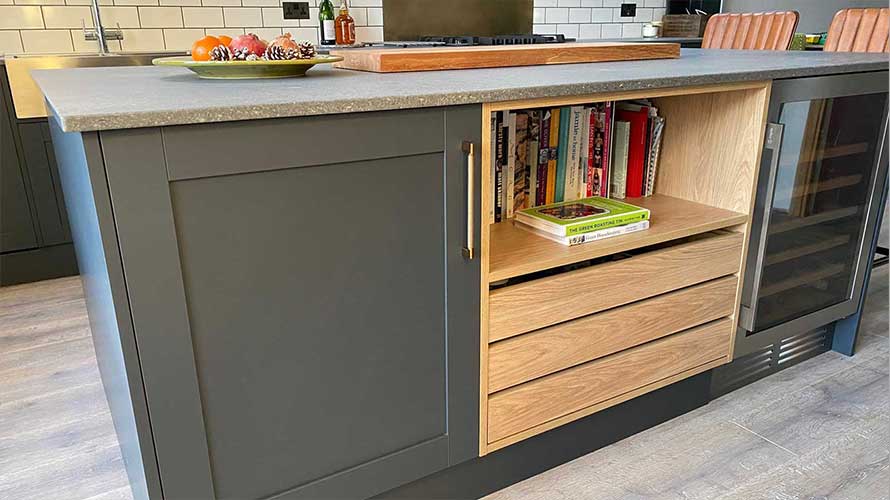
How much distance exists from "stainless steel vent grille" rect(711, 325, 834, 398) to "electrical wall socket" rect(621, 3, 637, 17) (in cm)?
287

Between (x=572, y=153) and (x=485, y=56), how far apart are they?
0.35 metres

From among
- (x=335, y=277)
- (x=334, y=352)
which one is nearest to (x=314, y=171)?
(x=335, y=277)

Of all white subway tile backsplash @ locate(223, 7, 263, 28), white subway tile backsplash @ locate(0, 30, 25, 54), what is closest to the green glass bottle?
white subway tile backsplash @ locate(223, 7, 263, 28)

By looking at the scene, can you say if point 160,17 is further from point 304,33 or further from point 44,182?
point 44,182

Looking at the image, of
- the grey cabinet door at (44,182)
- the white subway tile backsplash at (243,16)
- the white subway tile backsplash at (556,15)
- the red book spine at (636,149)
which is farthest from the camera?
the white subway tile backsplash at (556,15)

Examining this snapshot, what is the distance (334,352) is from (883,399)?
1677 mm

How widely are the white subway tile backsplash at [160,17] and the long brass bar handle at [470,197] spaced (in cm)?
252

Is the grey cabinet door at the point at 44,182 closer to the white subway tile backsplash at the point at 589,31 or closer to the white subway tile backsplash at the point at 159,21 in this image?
the white subway tile backsplash at the point at 159,21

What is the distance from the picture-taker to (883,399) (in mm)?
1936

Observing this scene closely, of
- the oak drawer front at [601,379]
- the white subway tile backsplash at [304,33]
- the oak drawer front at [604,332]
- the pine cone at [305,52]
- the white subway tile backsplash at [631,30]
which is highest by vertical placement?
the pine cone at [305,52]

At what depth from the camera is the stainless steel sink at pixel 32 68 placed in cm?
260

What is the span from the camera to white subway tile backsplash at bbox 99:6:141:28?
3.01 metres

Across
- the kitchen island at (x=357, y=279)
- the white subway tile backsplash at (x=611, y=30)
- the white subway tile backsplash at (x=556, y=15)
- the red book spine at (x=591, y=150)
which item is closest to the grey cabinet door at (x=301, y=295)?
the kitchen island at (x=357, y=279)

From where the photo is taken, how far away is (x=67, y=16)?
2963mm
